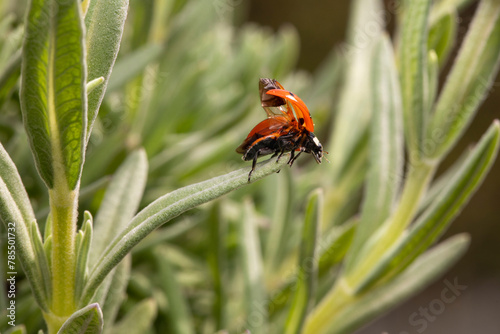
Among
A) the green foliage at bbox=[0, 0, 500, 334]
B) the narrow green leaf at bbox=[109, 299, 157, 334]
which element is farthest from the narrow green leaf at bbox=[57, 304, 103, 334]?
the narrow green leaf at bbox=[109, 299, 157, 334]

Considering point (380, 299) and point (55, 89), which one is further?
point (380, 299)

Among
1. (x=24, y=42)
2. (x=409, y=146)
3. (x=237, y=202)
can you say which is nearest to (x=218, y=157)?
(x=237, y=202)

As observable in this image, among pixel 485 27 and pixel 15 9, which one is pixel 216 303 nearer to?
pixel 485 27

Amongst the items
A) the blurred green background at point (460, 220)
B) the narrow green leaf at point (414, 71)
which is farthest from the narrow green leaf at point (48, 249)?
the blurred green background at point (460, 220)

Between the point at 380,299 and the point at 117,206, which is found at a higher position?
the point at 117,206

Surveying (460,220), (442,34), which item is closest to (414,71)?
(442,34)

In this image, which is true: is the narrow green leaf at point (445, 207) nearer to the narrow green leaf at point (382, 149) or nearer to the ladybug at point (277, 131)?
the narrow green leaf at point (382, 149)

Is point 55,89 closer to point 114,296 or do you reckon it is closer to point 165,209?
point 165,209
